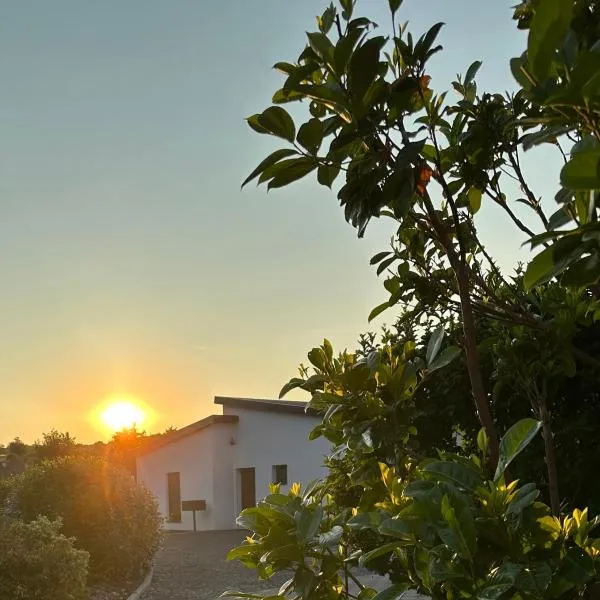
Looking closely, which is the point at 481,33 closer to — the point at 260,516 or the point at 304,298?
the point at 260,516

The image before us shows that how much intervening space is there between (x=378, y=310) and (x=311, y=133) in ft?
2.85

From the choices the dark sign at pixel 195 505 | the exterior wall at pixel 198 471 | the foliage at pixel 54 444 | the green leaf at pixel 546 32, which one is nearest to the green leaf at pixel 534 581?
the green leaf at pixel 546 32

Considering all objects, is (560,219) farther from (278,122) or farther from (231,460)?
(231,460)

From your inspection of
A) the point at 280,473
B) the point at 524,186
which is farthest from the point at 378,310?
the point at 280,473

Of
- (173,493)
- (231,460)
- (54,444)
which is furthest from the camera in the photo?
(173,493)

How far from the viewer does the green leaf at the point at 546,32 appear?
111cm

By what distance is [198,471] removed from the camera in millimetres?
26344

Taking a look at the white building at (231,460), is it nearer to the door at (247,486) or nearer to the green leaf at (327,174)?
the door at (247,486)

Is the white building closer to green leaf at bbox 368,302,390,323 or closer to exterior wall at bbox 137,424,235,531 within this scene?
exterior wall at bbox 137,424,235,531

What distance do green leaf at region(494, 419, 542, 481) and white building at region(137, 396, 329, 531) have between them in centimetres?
1935

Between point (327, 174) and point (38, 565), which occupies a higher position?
point (327, 174)

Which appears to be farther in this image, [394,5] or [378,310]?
[378,310]

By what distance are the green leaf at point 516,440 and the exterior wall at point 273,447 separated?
1841 cm

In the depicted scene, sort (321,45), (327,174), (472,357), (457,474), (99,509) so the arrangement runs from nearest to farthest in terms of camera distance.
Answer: (457,474)
(321,45)
(327,174)
(472,357)
(99,509)
